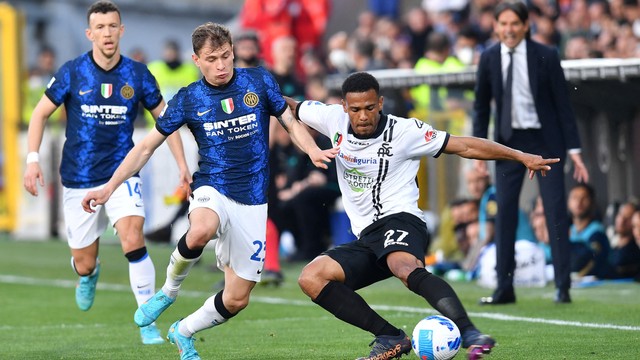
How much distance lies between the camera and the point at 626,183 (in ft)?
50.0

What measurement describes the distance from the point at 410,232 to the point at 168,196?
11.7 meters

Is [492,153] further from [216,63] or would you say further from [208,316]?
[208,316]

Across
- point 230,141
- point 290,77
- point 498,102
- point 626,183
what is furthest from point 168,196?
point 230,141

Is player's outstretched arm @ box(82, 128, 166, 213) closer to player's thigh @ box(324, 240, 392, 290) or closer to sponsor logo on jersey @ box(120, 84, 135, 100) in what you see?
player's thigh @ box(324, 240, 392, 290)

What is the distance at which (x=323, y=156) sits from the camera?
7863mm

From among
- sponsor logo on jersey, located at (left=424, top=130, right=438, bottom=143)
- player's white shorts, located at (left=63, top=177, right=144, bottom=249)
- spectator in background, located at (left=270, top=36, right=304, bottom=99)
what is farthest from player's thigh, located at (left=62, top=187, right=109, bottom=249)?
spectator in background, located at (left=270, top=36, right=304, bottom=99)

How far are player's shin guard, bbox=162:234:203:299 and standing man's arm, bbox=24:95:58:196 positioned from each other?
5.62ft

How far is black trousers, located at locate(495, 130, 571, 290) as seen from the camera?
37.5 ft

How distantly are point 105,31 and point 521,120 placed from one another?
3768 millimetres

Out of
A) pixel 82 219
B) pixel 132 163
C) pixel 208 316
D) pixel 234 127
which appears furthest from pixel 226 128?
pixel 82 219

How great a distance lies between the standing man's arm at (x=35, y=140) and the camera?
9672 millimetres

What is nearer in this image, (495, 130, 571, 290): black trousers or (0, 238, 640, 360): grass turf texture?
(0, 238, 640, 360): grass turf texture

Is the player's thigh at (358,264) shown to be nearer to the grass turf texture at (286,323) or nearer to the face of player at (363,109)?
the grass turf texture at (286,323)

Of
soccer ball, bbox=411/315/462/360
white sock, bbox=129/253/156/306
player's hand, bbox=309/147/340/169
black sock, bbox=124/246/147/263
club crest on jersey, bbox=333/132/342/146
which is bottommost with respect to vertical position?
soccer ball, bbox=411/315/462/360
